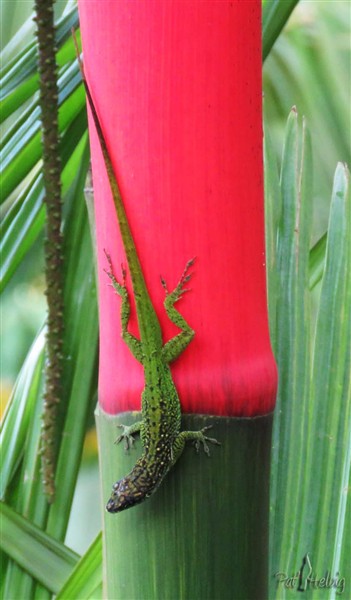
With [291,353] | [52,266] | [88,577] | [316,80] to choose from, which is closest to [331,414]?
[291,353]

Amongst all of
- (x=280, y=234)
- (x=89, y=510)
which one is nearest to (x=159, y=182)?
(x=280, y=234)

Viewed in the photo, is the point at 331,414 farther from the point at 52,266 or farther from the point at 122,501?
the point at 52,266

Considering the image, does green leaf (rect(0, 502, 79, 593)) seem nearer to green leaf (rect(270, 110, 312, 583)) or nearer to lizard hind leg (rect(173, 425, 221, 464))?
green leaf (rect(270, 110, 312, 583))

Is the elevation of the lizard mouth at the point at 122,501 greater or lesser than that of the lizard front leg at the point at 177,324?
lesser

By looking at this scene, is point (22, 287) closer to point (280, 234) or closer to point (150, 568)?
point (280, 234)

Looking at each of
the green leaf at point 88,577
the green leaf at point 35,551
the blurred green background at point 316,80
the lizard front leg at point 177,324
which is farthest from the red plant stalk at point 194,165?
the blurred green background at point 316,80

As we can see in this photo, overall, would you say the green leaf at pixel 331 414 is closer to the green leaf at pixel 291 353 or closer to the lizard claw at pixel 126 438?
the green leaf at pixel 291 353

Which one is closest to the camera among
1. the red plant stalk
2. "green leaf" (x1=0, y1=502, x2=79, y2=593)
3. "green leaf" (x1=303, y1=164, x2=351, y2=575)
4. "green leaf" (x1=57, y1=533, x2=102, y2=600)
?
the red plant stalk

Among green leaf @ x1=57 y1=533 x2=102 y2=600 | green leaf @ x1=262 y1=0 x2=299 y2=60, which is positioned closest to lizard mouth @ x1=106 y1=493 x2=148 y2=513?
green leaf @ x1=57 y1=533 x2=102 y2=600
